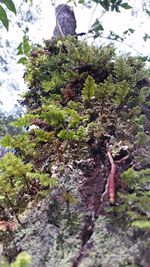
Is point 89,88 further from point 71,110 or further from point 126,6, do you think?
point 126,6

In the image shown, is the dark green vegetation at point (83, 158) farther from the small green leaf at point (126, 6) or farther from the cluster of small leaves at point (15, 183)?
the small green leaf at point (126, 6)

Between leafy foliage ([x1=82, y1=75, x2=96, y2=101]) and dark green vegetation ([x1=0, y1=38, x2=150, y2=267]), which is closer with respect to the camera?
dark green vegetation ([x1=0, y1=38, x2=150, y2=267])

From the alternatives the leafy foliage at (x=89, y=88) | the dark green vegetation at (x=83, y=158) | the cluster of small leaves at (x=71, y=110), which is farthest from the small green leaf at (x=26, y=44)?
the leafy foliage at (x=89, y=88)

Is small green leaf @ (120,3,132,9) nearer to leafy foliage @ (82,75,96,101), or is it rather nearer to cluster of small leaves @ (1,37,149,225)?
cluster of small leaves @ (1,37,149,225)

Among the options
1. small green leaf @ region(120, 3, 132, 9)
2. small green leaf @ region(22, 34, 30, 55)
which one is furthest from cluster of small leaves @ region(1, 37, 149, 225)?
small green leaf @ region(120, 3, 132, 9)

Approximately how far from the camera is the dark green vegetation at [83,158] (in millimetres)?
1021

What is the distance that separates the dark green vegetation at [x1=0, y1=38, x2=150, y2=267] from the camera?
1.02m

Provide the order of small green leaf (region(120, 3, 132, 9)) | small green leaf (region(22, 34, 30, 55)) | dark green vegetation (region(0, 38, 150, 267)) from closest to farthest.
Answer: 1. dark green vegetation (region(0, 38, 150, 267))
2. small green leaf (region(22, 34, 30, 55))
3. small green leaf (region(120, 3, 132, 9))

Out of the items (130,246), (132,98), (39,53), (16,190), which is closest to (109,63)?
(132,98)

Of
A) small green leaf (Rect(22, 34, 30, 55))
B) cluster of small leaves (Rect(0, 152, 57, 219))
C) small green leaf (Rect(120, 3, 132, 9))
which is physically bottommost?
cluster of small leaves (Rect(0, 152, 57, 219))

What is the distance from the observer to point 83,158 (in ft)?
4.46

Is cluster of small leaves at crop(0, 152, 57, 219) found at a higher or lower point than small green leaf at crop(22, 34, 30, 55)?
lower

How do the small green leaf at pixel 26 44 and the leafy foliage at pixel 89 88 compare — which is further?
the small green leaf at pixel 26 44

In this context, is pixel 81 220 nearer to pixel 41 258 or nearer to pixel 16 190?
pixel 41 258
